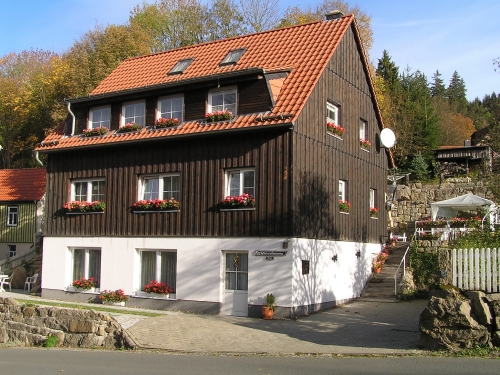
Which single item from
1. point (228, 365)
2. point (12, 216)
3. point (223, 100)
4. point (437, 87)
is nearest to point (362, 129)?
point (223, 100)

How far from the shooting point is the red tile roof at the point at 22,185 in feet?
125

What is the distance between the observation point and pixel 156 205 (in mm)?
21203

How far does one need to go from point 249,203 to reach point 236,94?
3779 millimetres

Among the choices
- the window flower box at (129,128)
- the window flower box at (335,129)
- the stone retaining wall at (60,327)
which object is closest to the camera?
the stone retaining wall at (60,327)

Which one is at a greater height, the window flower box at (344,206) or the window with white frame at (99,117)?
the window with white frame at (99,117)

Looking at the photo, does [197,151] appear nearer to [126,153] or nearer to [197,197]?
[197,197]

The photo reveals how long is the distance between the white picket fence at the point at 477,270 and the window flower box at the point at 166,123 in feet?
36.3

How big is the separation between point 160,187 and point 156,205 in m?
0.79

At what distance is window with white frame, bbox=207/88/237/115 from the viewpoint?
2066cm

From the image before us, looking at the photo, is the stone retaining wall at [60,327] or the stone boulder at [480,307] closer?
the stone boulder at [480,307]

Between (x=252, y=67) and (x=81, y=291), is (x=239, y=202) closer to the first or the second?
(x=252, y=67)

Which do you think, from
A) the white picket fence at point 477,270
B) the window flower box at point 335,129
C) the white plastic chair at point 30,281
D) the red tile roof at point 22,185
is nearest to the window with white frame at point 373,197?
the window flower box at point 335,129

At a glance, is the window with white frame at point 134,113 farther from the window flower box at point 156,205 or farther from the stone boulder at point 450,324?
the stone boulder at point 450,324

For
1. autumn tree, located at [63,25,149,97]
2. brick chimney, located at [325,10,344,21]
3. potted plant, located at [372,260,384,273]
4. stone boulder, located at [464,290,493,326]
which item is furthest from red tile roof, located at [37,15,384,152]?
autumn tree, located at [63,25,149,97]
